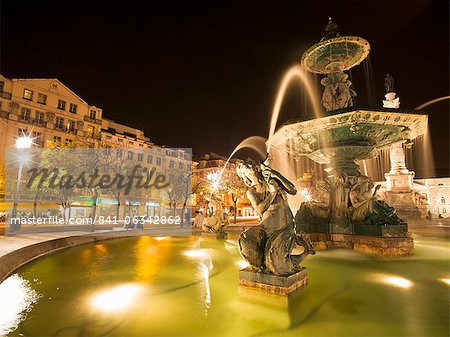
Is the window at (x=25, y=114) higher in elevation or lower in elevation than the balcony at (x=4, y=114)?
higher

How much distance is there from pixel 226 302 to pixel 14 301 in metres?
3.52

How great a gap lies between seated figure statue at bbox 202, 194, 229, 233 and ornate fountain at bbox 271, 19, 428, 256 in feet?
15.8

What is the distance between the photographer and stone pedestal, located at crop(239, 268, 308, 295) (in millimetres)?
4355

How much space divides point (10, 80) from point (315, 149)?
4697 centimetres

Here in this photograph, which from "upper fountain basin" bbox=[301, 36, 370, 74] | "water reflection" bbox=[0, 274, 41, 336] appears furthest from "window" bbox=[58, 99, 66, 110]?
"water reflection" bbox=[0, 274, 41, 336]

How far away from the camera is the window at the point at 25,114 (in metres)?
39.8

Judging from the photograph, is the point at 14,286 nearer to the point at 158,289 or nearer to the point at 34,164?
the point at 158,289

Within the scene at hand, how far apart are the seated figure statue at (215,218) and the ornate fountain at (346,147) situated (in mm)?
4816

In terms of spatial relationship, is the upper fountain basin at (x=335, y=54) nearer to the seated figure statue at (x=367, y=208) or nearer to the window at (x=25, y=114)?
the seated figure statue at (x=367, y=208)

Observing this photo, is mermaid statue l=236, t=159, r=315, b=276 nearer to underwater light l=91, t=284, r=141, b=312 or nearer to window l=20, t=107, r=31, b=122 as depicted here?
underwater light l=91, t=284, r=141, b=312

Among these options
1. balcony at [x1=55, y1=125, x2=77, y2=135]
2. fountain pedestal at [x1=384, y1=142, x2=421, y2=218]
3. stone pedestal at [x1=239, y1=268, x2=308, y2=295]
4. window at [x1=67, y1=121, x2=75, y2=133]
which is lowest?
stone pedestal at [x1=239, y1=268, x2=308, y2=295]

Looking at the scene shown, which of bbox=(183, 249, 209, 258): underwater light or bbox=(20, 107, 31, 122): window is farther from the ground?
bbox=(20, 107, 31, 122): window

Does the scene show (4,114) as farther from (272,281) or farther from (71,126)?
(272,281)

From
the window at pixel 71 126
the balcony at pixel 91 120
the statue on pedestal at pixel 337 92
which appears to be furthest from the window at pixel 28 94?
the statue on pedestal at pixel 337 92
